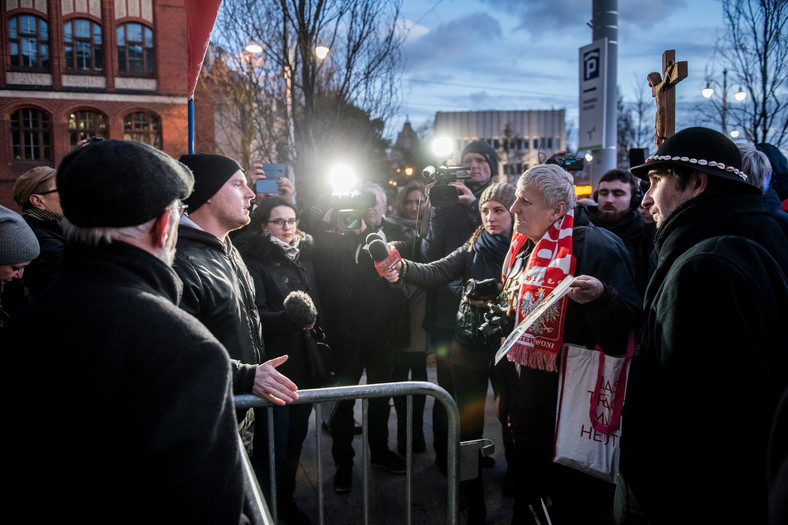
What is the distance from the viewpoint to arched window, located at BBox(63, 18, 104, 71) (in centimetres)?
2491

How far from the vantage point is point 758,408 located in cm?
160

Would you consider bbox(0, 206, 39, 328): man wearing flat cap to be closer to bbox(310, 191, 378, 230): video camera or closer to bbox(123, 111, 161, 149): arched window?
bbox(310, 191, 378, 230): video camera

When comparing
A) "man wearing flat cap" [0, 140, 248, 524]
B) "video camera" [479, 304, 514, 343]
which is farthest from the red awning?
"man wearing flat cap" [0, 140, 248, 524]

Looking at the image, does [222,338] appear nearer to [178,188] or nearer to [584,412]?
[178,188]

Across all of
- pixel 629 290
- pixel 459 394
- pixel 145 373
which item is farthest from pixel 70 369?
pixel 459 394

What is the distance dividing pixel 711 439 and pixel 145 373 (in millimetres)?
1616

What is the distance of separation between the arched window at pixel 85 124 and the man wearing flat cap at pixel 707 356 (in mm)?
28893

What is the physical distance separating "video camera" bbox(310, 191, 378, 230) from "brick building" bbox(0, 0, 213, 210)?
22.7 meters

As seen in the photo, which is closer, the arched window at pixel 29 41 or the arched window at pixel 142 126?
the arched window at pixel 29 41

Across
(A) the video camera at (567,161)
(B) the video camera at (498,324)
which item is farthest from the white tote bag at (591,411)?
(A) the video camera at (567,161)

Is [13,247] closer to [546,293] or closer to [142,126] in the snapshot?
[546,293]

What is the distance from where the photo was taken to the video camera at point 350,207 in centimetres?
411

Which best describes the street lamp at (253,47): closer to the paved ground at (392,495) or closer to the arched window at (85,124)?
the paved ground at (392,495)

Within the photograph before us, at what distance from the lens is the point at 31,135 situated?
25859 millimetres
